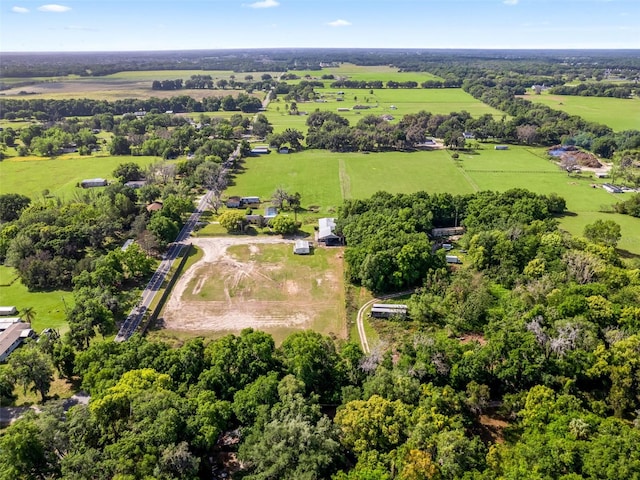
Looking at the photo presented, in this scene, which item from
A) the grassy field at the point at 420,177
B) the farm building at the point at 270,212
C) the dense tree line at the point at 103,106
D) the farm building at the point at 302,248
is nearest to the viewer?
the farm building at the point at 302,248

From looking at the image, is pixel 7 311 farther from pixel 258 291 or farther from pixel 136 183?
pixel 136 183

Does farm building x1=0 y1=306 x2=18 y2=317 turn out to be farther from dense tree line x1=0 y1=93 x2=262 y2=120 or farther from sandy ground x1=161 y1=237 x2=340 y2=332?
dense tree line x1=0 y1=93 x2=262 y2=120

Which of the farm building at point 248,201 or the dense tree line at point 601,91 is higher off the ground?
the dense tree line at point 601,91

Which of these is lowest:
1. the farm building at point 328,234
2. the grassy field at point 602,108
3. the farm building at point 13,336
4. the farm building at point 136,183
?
the farm building at point 13,336

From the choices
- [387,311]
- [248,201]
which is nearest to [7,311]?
[248,201]

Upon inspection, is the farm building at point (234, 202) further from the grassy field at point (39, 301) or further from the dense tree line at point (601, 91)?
the dense tree line at point (601, 91)

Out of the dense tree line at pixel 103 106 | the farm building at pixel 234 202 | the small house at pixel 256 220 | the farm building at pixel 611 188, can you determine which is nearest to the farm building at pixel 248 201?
the farm building at pixel 234 202

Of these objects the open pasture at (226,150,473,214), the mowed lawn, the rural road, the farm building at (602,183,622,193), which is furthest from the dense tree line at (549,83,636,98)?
the rural road

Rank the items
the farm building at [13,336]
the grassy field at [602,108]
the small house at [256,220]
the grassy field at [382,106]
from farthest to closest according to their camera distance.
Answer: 1. the grassy field at [382,106]
2. the grassy field at [602,108]
3. the small house at [256,220]
4. the farm building at [13,336]
